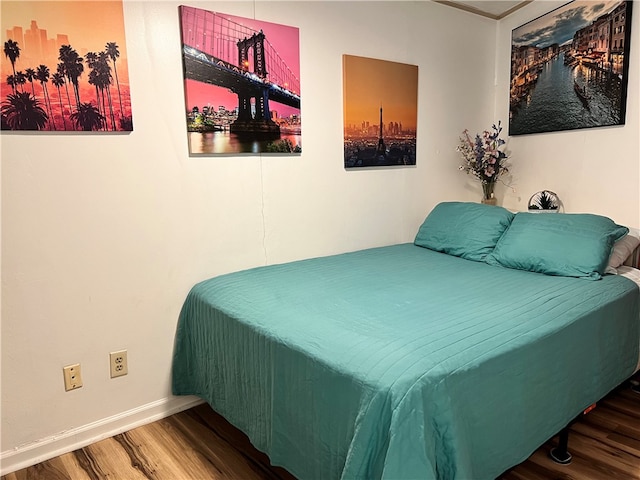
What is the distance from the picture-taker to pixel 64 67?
5.71 ft

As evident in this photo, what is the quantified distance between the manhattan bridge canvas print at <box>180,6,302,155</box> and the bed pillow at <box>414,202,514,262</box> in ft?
3.42

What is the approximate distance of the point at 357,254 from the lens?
2.67 metres

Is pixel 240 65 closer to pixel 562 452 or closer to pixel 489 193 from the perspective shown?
pixel 489 193

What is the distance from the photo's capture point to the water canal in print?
2.62m

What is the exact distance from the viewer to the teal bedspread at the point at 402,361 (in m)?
1.19

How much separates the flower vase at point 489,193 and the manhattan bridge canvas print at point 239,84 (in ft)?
5.06

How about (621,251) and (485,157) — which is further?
(485,157)

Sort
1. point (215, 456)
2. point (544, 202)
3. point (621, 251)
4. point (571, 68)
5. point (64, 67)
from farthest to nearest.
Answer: point (544, 202), point (571, 68), point (621, 251), point (215, 456), point (64, 67)

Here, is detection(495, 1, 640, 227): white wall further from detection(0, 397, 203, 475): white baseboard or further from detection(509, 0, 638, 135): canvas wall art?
detection(0, 397, 203, 475): white baseboard

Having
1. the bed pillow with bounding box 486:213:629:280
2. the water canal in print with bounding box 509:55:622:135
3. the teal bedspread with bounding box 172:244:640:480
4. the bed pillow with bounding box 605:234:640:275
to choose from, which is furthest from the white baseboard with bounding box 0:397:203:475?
the water canal in print with bounding box 509:55:622:135

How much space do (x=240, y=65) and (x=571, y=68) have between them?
2.09m

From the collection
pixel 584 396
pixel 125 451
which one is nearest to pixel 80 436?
pixel 125 451

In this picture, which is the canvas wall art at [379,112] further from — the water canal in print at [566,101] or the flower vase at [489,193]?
the water canal in print at [566,101]

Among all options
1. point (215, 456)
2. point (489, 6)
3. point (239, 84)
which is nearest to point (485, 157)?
point (489, 6)
